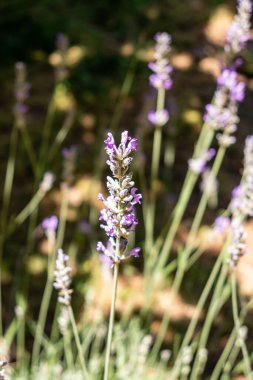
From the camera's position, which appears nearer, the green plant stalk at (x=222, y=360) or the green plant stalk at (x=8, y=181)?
the green plant stalk at (x=222, y=360)

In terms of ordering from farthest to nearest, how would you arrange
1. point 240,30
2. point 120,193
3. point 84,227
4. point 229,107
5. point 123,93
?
point 123,93
point 84,227
point 229,107
point 240,30
point 120,193

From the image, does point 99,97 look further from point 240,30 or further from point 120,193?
point 120,193

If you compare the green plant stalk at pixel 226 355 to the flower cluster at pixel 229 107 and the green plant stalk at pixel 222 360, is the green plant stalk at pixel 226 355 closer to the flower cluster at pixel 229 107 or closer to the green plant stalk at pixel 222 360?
the green plant stalk at pixel 222 360

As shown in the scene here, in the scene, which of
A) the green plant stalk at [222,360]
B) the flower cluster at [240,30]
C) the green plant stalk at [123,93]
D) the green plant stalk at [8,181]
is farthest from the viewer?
the green plant stalk at [123,93]

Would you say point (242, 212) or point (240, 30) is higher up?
point (240, 30)

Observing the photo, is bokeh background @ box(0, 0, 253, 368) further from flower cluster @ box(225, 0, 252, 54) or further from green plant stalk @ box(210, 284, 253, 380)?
flower cluster @ box(225, 0, 252, 54)

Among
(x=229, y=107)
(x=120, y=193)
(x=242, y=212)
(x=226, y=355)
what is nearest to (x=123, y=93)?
(x=226, y=355)

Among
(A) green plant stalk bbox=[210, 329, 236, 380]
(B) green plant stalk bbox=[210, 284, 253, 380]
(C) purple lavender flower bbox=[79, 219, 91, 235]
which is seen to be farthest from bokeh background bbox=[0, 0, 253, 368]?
(A) green plant stalk bbox=[210, 329, 236, 380]

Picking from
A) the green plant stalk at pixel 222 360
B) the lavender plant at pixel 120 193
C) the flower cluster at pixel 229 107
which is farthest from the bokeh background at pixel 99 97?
the lavender plant at pixel 120 193

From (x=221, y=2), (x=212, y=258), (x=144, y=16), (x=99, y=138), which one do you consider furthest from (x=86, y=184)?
(x=221, y=2)

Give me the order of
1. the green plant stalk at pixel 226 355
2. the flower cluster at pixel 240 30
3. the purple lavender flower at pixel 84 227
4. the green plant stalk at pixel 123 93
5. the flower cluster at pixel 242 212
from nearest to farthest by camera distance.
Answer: the flower cluster at pixel 242 212 → the flower cluster at pixel 240 30 → the green plant stalk at pixel 226 355 → the purple lavender flower at pixel 84 227 → the green plant stalk at pixel 123 93
